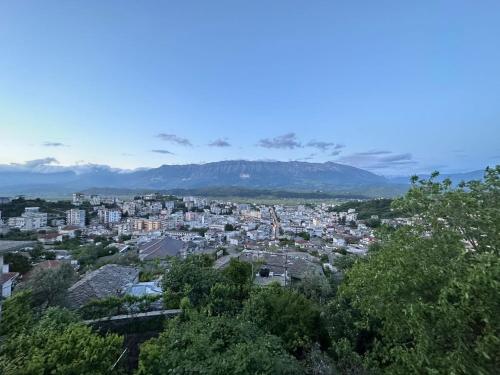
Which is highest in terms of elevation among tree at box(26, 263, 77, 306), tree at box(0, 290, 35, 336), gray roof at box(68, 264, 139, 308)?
tree at box(0, 290, 35, 336)

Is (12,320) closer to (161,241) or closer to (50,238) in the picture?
(161,241)

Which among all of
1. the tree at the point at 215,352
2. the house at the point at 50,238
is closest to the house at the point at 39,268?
the tree at the point at 215,352

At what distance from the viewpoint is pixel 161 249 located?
40.1 metres

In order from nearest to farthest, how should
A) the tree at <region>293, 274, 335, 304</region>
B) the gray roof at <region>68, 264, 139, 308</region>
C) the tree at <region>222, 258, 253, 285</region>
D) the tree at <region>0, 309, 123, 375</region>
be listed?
1. the tree at <region>0, 309, 123, 375</region>
2. the tree at <region>222, 258, 253, 285</region>
3. the tree at <region>293, 274, 335, 304</region>
4. the gray roof at <region>68, 264, 139, 308</region>

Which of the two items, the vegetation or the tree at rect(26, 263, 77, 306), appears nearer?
the tree at rect(26, 263, 77, 306)

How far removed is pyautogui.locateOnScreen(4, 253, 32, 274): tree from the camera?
2364 cm

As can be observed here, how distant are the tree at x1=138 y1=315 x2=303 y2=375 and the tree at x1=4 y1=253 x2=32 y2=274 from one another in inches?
974

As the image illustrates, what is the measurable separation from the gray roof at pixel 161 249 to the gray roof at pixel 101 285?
13951mm

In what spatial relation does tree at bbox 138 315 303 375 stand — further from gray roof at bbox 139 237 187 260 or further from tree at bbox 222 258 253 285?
gray roof at bbox 139 237 187 260

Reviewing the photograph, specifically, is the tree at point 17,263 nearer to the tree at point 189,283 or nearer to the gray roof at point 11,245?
the tree at point 189,283

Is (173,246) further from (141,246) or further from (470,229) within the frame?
(470,229)

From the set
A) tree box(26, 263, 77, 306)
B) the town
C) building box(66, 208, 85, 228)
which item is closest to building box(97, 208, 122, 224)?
the town

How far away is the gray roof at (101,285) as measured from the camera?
49.3ft

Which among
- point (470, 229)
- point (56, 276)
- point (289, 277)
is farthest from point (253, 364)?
point (289, 277)
